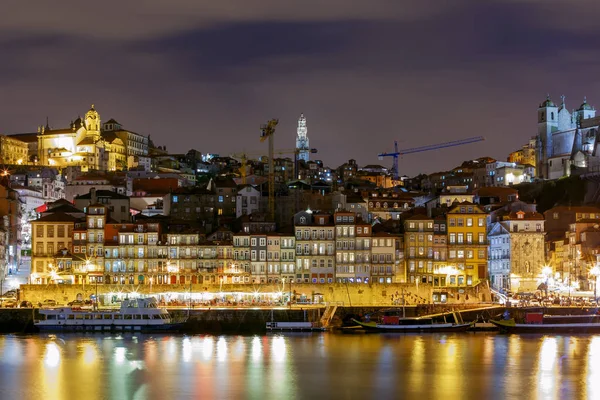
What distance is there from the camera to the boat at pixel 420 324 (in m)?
73.3

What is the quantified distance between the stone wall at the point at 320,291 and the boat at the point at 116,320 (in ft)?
18.4

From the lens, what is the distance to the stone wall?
79.6 meters

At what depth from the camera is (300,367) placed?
5547 centimetres

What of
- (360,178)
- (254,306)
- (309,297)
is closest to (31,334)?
(254,306)

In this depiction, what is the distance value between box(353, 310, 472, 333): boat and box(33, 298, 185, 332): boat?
13.5m

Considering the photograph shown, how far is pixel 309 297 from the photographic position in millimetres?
80688

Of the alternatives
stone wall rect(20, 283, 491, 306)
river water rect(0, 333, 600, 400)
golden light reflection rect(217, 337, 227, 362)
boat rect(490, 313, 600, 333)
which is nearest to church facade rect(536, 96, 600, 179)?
stone wall rect(20, 283, 491, 306)

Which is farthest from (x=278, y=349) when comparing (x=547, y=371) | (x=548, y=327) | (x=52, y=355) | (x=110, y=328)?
(x=548, y=327)

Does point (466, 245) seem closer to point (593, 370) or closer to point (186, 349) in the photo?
point (186, 349)

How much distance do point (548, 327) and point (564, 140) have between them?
6646cm

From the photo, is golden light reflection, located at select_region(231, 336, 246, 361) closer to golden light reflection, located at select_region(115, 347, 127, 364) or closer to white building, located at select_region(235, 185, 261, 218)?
golden light reflection, located at select_region(115, 347, 127, 364)

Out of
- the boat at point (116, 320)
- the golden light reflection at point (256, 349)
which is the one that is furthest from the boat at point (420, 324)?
the boat at point (116, 320)

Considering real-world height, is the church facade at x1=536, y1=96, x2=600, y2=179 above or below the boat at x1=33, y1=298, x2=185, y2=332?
above

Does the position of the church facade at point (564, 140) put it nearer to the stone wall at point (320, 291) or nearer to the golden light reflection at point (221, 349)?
the stone wall at point (320, 291)
